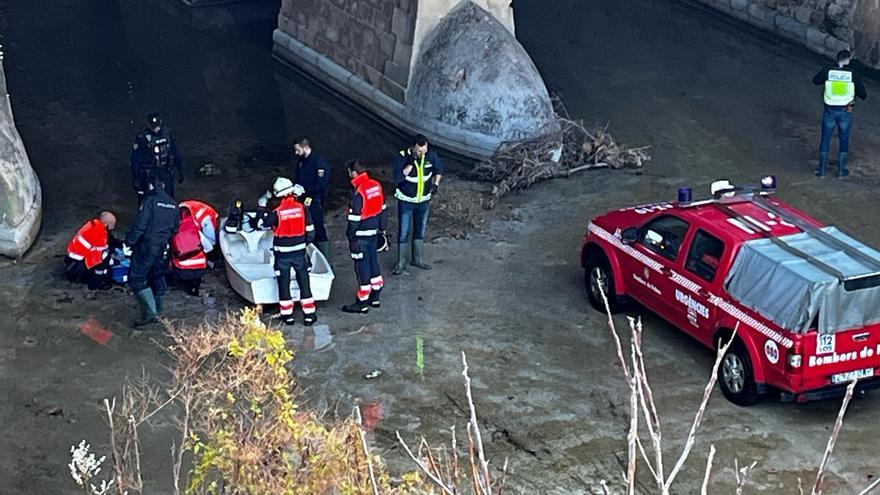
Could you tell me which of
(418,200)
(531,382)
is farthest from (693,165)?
(531,382)

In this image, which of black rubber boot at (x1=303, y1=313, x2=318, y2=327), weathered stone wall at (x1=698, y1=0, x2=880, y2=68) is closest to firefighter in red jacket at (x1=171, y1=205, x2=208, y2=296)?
black rubber boot at (x1=303, y1=313, x2=318, y2=327)

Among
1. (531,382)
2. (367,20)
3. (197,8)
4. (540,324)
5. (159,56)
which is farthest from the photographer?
(197,8)

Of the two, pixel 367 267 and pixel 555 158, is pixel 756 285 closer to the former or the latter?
pixel 367 267

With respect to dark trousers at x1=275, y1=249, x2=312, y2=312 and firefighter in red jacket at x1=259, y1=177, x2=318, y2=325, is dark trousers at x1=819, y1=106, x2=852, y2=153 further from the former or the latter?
dark trousers at x1=275, y1=249, x2=312, y2=312

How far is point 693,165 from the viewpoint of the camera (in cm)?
1866

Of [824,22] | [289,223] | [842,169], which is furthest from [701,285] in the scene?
[824,22]

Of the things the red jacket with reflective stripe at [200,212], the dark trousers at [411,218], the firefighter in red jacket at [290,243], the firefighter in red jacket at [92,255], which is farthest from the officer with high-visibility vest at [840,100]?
the firefighter in red jacket at [92,255]

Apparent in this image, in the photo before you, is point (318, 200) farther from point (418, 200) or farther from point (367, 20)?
point (367, 20)

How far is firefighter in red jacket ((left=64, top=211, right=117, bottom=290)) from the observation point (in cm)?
1474

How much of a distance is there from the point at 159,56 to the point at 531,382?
13918 millimetres

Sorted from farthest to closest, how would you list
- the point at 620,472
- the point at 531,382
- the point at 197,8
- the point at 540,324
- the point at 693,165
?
the point at 197,8 → the point at 693,165 → the point at 540,324 → the point at 531,382 → the point at 620,472

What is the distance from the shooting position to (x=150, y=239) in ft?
44.5

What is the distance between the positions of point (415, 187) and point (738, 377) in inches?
172

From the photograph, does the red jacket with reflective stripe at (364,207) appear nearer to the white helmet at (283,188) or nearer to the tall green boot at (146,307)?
the white helmet at (283,188)
